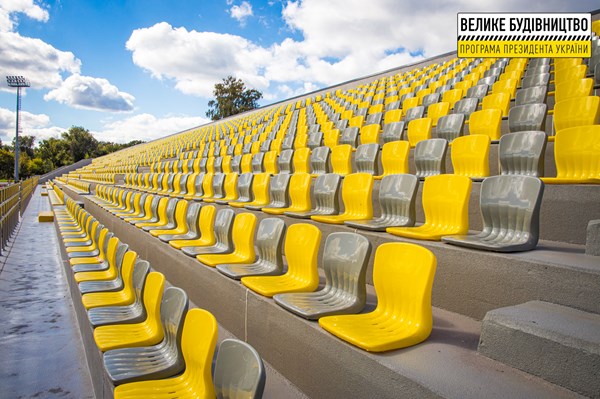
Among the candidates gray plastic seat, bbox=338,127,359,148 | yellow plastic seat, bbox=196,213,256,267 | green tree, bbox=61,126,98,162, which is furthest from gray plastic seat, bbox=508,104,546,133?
green tree, bbox=61,126,98,162

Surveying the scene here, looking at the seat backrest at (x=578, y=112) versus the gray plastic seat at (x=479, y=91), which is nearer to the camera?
the seat backrest at (x=578, y=112)

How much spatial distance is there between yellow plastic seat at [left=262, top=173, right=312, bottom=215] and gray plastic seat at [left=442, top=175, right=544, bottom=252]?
1757 millimetres

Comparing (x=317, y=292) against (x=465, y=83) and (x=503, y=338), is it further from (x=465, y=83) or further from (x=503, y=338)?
(x=465, y=83)

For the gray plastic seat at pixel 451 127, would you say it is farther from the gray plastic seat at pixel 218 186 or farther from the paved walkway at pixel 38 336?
the paved walkway at pixel 38 336

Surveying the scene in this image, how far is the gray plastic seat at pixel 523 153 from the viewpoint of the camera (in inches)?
104

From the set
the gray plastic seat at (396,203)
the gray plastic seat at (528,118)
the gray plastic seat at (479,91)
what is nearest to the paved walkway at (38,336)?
the gray plastic seat at (396,203)

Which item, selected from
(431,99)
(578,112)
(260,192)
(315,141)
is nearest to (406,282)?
(578,112)

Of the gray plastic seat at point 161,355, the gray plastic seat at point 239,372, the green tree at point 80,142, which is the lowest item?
the gray plastic seat at point 161,355

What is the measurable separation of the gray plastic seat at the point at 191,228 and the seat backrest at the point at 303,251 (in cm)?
166

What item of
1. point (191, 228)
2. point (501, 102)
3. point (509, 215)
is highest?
point (501, 102)

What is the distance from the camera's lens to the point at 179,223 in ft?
14.4

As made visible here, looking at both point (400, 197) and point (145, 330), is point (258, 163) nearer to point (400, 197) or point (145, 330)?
point (400, 197)

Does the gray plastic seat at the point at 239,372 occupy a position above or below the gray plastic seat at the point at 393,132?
below

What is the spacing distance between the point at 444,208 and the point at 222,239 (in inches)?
70.0
